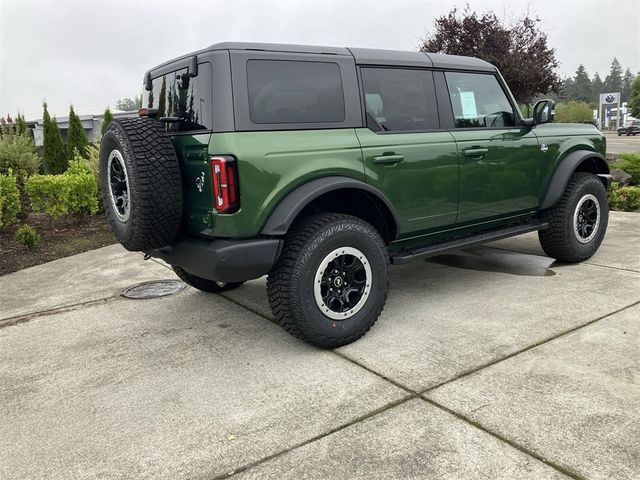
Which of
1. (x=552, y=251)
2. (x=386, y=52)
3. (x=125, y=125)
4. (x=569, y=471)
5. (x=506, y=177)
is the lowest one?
(x=569, y=471)

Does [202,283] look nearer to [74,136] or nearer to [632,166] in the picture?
[632,166]

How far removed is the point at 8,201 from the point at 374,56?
5.99 metres

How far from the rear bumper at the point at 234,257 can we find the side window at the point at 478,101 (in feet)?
6.67

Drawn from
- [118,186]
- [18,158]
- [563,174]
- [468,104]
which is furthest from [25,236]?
[563,174]

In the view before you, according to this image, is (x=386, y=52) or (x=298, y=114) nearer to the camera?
(x=298, y=114)

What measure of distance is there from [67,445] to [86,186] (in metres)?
6.40

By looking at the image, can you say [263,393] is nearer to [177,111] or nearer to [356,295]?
[356,295]

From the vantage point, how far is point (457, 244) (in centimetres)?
423

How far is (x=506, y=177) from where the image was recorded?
445 cm

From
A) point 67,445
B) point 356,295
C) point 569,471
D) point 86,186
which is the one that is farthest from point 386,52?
point 86,186

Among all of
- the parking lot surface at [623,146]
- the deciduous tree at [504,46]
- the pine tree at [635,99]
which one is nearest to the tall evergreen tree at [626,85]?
the pine tree at [635,99]

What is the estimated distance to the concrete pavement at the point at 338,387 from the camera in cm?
230

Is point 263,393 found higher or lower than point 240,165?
lower

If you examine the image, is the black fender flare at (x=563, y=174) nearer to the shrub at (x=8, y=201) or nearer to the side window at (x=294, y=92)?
the side window at (x=294, y=92)
